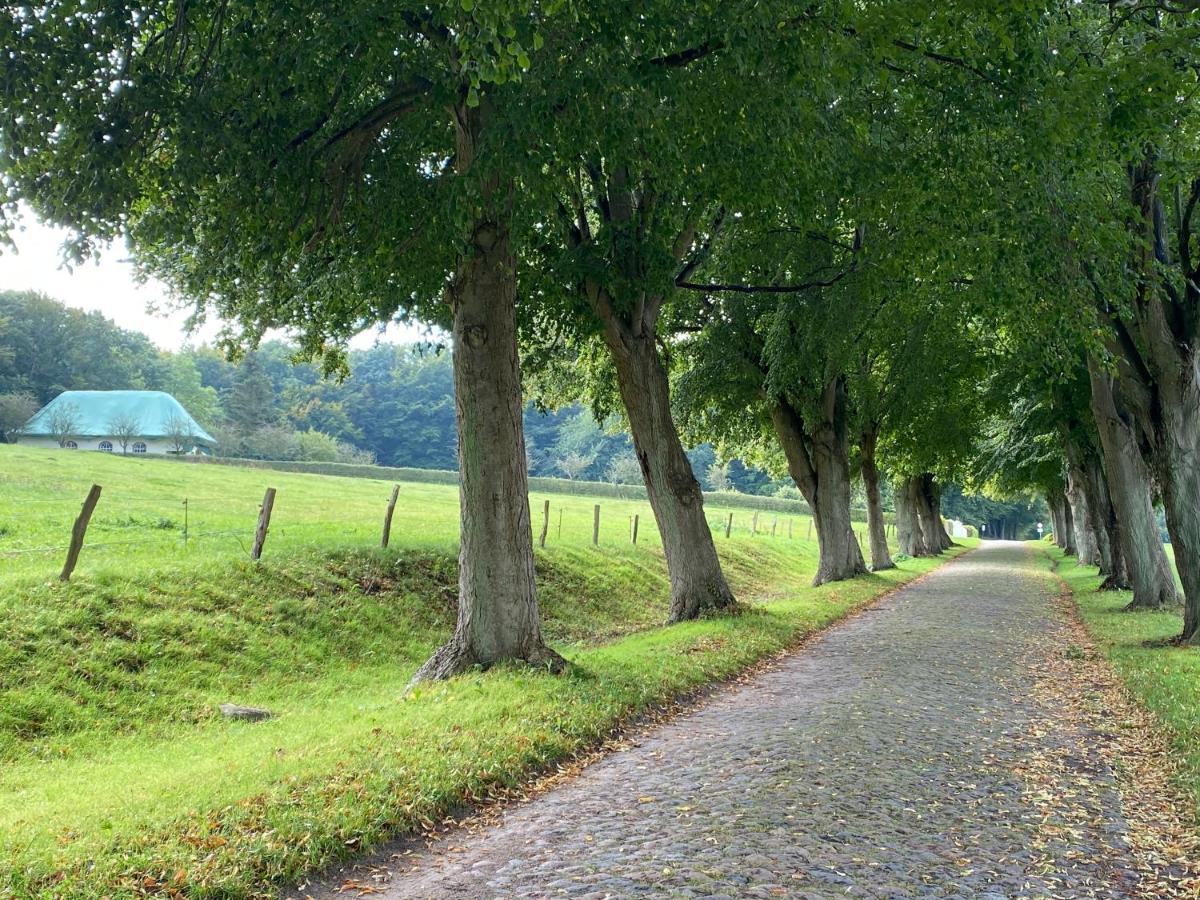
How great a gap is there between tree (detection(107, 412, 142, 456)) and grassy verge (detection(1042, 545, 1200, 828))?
6739 cm

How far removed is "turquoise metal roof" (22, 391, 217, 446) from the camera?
69688 millimetres

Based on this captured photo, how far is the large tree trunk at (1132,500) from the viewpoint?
65.1 ft

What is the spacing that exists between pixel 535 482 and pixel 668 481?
59.9 m

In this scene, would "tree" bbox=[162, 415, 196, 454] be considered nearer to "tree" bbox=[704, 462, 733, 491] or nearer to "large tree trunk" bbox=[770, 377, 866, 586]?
"tree" bbox=[704, 462, 733, 491]

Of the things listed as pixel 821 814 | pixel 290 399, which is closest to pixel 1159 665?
pixel 821 814

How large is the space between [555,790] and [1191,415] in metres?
12.2

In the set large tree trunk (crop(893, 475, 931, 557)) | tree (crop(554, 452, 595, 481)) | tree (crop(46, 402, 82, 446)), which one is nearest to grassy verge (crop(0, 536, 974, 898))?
large tree trunk (crop(893, 475, 931, 557))

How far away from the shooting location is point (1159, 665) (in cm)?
1261

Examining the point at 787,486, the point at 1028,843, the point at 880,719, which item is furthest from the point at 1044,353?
the point at 787,486

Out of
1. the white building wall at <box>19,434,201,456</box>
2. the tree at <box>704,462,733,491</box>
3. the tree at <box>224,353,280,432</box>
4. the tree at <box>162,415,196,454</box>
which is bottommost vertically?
the tree at <box>704,462,733,491</box>

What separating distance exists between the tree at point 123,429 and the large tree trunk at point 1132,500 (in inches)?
2701

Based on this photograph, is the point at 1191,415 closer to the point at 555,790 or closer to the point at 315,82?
the point at 555,790

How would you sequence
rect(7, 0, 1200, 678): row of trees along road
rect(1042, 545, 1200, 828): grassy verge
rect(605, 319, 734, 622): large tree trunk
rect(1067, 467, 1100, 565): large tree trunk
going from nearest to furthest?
rect(1042, 545, 1200, 828): grassy verge, rect(7, 0, 1200, 678): row of trees along road, rect(605, 319, 734, 622): large tree trunk, rect(1067, 467, 1100, 565): large tree trunk

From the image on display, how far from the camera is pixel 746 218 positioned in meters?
15.5
